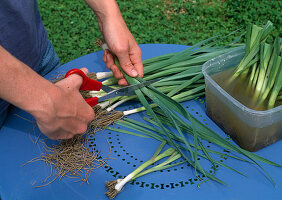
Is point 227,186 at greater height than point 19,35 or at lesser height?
lesser

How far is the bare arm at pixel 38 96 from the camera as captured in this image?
972mm

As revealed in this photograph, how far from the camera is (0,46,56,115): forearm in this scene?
965mm

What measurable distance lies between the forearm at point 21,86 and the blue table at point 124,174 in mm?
332

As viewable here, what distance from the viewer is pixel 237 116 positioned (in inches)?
46.8

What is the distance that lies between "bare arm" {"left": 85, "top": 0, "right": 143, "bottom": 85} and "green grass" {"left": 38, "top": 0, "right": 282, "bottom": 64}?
65.3 inches

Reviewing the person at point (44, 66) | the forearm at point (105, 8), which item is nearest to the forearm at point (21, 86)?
the person at point (44, 66)

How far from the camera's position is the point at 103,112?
56.9 inches

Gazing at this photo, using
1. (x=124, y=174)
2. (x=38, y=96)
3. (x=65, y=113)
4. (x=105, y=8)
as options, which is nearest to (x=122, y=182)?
(x=124, y=174)

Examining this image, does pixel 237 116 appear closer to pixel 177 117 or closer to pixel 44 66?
pixel 177 117

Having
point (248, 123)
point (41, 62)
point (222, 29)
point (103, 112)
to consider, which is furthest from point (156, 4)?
point (248, 123)

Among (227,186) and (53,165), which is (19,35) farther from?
(227,186)

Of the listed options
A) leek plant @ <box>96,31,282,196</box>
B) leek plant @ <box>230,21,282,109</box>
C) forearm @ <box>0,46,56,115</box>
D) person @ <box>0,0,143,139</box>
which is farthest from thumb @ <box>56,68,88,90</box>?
leek plant @ <box>230,21,282,109</box>

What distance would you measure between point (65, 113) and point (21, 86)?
0.18 meters

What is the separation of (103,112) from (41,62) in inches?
20.7
